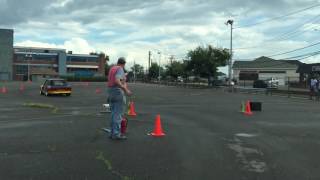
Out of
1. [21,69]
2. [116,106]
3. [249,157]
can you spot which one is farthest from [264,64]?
[249,157]

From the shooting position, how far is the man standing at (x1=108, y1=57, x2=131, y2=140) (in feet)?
36.4

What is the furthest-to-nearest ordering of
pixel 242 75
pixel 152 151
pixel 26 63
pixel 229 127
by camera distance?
pixel 26 63 → pixel 242 75 → pixel 229 127 → pixel 152 151

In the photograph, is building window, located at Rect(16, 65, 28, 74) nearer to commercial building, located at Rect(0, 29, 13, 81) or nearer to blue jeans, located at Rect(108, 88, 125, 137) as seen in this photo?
commercial building, located at Rect(0, 29, 13, 81)

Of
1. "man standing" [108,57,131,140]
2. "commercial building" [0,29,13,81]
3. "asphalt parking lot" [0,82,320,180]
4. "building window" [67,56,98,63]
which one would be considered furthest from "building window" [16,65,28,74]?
"man standing" [108,57,131,140]

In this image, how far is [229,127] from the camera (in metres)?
14.9

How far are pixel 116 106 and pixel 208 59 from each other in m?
64.5

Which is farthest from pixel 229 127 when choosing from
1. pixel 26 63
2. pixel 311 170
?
pixel 26 63

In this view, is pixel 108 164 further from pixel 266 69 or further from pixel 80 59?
pixel 80 59

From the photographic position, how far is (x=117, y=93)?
440 inches

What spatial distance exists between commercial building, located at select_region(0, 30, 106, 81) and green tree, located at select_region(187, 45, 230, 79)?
73324 millimetres

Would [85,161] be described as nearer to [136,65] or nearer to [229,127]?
[229,127]

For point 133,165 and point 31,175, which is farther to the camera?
point 133,165

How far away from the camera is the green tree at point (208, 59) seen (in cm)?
7531

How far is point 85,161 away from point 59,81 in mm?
34166
